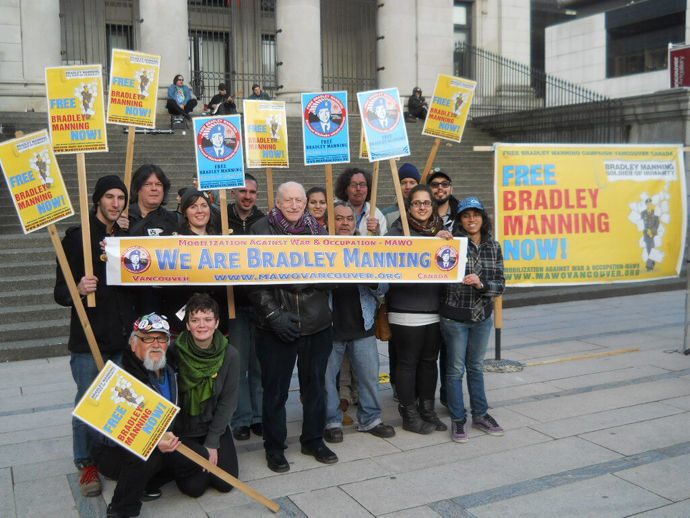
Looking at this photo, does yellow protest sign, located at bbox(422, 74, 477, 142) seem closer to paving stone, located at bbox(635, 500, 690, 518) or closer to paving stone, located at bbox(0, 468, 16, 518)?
paving stone, located at bbox(635, 500, 690, 518)

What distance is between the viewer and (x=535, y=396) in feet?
21.8

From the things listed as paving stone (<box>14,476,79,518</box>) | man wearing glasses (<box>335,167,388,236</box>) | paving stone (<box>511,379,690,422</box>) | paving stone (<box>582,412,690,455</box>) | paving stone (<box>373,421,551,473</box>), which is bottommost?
paving stone (<box>14,476,79,518</box>)

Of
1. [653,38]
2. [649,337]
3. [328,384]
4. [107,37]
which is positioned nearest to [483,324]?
[328,384]

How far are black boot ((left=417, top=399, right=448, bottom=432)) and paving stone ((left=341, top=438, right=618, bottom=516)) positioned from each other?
63cm

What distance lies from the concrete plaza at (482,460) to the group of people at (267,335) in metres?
0.20

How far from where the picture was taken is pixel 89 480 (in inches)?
184

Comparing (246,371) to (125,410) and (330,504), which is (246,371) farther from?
(125,410)

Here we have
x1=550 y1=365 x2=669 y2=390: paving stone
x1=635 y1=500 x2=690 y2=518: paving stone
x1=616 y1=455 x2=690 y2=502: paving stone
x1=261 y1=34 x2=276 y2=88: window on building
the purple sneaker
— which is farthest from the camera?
x1=261 y1=34 x2=276 y2=88: window on building

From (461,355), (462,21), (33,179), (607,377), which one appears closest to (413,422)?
(461,355)

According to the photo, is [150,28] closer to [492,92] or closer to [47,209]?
[492,92]

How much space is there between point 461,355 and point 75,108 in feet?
11.0

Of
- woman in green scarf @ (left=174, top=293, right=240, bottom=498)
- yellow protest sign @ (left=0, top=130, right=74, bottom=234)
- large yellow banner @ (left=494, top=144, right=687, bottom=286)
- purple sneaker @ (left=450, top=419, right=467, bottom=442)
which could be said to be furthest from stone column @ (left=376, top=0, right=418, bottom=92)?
woman in green scarf @ (left=174, top=293, right=240, bottom=498)

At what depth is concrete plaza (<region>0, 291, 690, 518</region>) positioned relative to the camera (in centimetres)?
443

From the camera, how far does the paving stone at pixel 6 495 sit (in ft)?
14.5
